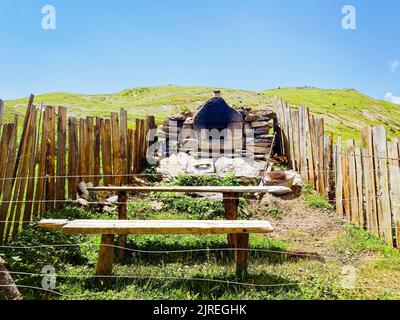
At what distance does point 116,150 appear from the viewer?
834 centimetres

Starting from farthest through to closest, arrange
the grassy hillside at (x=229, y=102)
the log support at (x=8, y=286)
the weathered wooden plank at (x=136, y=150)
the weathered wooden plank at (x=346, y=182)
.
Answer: the grassy hillside at (x=229, y=102), the weathered wooden plank at (x=136, y=150), the weathered wooden plank at (x=346, y=182), the log support at (x=8, y=286)

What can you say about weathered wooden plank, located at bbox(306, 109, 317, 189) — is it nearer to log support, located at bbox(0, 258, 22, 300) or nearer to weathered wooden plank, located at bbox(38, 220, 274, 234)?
weathered wooden plank, located at bbox(38, 220, 274, 234)

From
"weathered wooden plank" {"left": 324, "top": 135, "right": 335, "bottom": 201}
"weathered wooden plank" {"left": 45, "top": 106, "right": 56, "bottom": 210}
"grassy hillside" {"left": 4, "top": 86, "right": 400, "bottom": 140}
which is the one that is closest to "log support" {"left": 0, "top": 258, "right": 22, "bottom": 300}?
"weathered wooden plank" {"left": 45, "top": 106, "right": 56, "bottom": 210}

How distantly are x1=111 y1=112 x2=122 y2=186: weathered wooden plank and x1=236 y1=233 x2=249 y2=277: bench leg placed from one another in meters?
4.68

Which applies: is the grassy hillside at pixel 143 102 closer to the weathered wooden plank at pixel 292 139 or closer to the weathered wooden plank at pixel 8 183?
→ the weathered wooden plank at pixel 292 139

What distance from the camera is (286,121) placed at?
1112 cm

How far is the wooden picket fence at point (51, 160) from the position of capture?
189 inches

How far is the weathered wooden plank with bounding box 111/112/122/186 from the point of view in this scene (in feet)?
27.3

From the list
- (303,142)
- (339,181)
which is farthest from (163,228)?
(303,142)

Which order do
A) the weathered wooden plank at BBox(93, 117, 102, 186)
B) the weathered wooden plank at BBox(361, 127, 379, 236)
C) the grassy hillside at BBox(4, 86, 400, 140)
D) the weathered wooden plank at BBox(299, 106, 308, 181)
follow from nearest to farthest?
1. the weathered wooden plank at BBox(361, 127, 379, 236)
2. the weathered wooden plank at BBox(93, 117, 102, 186)
3. the weathered wooden plank at BBox(299, 106, 308, 181)
4. the grassy hillside at BBox(4, 86, 400, 140)

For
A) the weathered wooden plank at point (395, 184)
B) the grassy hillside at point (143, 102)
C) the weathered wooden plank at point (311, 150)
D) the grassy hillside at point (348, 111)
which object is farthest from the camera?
the grassy hillside at point (348, 111)

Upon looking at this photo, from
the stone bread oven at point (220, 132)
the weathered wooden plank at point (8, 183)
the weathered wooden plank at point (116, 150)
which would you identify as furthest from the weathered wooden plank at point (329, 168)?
the weathered wooden plank at point (8, 183)

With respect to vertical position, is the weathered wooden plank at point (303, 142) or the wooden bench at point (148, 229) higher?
the weathered wooden plank at point (303, 142)
